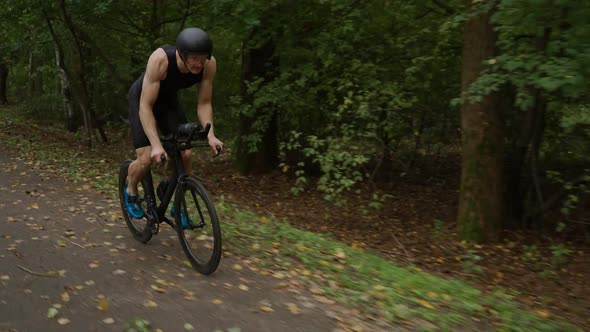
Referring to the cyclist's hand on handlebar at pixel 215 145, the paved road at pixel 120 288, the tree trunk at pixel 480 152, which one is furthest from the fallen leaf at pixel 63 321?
the tree trunk at pixel 480 152

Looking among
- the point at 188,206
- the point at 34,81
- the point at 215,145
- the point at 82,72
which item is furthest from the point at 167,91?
the point at 34,81

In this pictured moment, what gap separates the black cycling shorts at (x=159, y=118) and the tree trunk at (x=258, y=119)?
6703 mm

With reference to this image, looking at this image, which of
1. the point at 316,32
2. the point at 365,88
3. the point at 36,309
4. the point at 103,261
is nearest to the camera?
the point at 36,309

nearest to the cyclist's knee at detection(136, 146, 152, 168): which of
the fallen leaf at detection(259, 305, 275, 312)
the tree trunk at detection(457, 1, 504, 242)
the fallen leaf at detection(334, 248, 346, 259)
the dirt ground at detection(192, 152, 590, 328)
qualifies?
the fallen leaf at detection(259, 305, 275, 312)

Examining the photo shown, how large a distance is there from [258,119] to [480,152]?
558cm

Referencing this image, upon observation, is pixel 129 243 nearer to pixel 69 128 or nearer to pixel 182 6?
pixel 182 6

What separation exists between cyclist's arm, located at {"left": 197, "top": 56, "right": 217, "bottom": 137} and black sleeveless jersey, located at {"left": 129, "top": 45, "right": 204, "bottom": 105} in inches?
2.5

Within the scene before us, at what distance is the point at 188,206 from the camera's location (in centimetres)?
474

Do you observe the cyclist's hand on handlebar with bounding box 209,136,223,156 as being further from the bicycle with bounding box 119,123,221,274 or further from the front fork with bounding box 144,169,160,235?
the front fork with bounding box 144,169,160,235

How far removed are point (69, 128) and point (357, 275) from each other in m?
19.4

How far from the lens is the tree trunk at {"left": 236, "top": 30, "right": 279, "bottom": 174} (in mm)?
12555

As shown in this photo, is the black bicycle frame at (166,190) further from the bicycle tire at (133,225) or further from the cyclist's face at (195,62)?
the cyclist's face at (195,62)

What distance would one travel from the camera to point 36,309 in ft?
12.6

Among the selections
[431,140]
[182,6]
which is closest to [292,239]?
[431,140]
